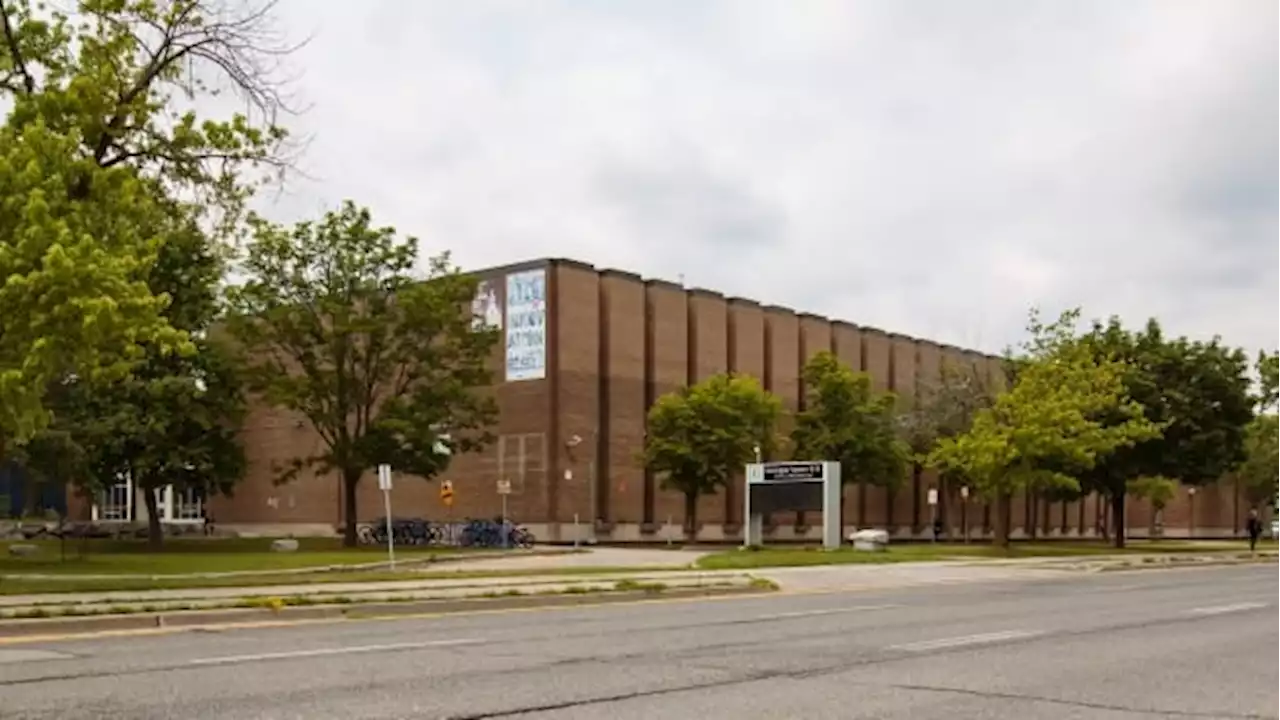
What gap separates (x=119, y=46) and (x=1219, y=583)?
24.1m

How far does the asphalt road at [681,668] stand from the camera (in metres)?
9.25

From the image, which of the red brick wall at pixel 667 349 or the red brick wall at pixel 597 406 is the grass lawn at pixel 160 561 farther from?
the red brick wall at pixel 667 349

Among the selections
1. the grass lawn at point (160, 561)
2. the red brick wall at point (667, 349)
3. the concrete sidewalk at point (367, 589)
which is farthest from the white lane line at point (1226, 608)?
the red brick wall at point (667, 349)

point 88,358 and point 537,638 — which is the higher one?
point 88,358

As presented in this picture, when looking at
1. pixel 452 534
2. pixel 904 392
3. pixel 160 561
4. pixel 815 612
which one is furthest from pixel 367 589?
pixel 904 392

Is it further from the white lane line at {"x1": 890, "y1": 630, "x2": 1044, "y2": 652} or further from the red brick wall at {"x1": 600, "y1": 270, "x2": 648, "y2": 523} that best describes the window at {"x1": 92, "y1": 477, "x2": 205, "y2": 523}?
the white lane line at {"x1": 890, "y1": 630, "x2": 1044, "y2": 652}

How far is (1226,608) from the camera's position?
2020 centimetres

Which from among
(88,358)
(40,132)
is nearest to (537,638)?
(88,358)

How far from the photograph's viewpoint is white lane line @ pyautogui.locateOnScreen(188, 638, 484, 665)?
1191 centimetres

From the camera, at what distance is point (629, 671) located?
37.2 ft

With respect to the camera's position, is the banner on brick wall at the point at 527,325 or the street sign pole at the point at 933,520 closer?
the banner on brick wall at the point at 527,325

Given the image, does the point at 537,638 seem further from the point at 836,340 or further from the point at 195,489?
the point at 836,340

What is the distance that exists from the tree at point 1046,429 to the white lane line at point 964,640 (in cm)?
3006

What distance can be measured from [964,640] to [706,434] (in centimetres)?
3866
